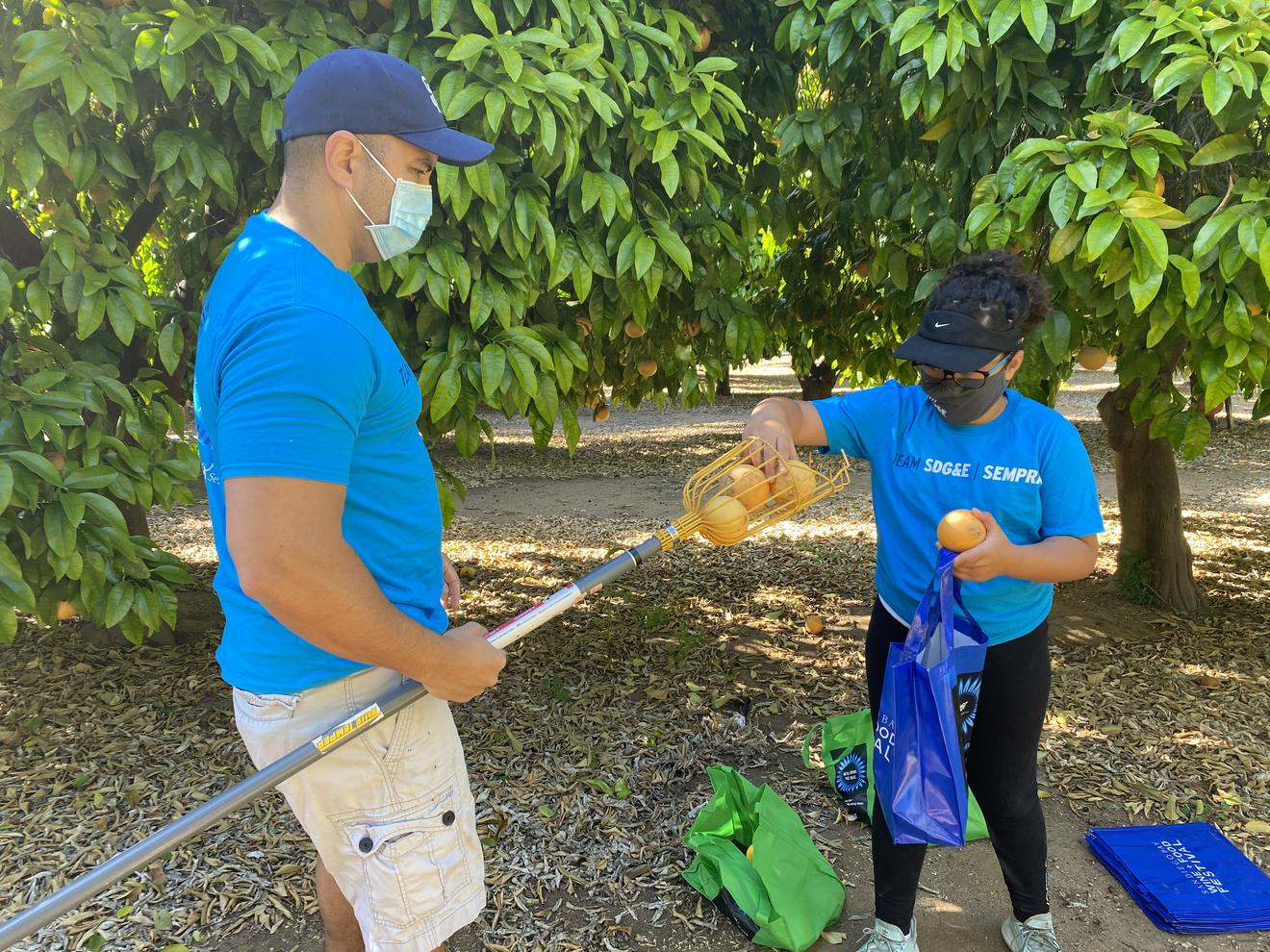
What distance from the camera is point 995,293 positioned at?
1.97m

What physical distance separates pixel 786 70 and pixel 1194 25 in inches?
67.6

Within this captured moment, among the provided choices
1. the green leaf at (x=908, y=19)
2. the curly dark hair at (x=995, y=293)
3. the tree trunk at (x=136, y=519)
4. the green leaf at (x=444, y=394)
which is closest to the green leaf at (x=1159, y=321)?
the curly dark hair at (x=995, y=293)

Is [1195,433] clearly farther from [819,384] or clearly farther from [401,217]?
[819,384]

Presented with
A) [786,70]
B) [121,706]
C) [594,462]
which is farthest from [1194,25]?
[594,462]

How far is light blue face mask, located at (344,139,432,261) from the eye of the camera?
160cm

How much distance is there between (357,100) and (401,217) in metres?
0.21

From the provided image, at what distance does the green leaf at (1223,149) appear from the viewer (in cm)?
243

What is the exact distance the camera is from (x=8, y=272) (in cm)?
256

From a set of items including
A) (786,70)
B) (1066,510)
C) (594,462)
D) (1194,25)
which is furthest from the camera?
(594,462)

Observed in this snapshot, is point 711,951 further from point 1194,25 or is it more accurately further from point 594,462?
point 594,462

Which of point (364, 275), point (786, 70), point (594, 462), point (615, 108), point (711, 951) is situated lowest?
point (594, 462)

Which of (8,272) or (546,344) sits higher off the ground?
(8,272)

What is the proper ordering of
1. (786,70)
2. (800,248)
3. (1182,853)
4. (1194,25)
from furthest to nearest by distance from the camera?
1. (800,248)
2. (786,70)
3. (1182,853)
4. (1194,25)

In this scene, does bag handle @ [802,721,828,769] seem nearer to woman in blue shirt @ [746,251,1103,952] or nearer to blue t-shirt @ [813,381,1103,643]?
woman in blue shirt @ [746,251,1103,952]
